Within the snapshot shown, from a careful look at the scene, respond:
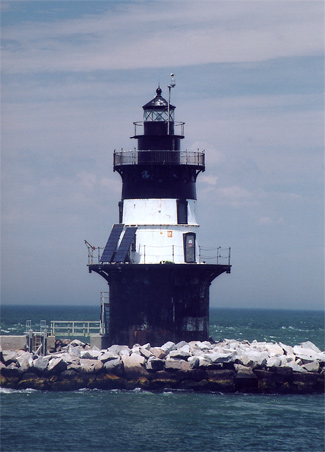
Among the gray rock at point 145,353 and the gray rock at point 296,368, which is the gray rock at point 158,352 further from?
the gray rock at point 296,368

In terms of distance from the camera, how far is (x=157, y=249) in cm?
4003

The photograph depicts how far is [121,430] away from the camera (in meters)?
31.0

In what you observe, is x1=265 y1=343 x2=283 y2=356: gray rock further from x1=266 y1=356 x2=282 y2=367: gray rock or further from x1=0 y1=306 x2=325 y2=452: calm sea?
x1=0 y1=306 x2=325 y2=452: calm sea

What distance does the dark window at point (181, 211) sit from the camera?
40.4 meters

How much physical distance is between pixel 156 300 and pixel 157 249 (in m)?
2.30

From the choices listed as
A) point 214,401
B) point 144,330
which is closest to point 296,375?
point 214,401

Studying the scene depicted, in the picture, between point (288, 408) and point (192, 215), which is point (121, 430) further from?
point (192, 215)

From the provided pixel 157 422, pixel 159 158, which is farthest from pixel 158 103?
pixel 157 422

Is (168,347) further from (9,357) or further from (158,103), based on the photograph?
(158,103)

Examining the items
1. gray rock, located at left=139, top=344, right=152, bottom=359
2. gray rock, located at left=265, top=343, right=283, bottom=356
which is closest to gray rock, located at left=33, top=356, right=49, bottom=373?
gray rock, located at left=139, top=344, right=152, bottom=359

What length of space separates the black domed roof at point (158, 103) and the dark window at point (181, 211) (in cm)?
440

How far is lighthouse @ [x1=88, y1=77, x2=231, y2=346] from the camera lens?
130 feet

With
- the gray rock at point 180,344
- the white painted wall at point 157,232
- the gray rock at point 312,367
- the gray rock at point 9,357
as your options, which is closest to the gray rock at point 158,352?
the gray rock at point 180,344

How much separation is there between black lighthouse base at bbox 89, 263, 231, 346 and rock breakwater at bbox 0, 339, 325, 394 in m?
1.49
